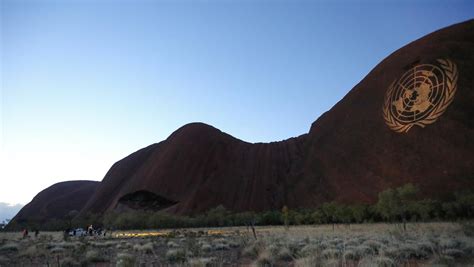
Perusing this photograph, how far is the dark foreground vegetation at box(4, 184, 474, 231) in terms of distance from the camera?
107ft

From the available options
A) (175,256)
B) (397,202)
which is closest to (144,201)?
(397,202)

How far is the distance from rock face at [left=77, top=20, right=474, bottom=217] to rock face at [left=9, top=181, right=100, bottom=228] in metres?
24.7

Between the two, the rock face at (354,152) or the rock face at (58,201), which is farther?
the rock face at (58,201)

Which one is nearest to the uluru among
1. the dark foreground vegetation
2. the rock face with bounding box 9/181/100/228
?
the dark foreground vegetation

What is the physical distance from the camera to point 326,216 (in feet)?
143

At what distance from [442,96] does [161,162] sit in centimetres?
5286

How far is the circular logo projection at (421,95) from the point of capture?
4550cm

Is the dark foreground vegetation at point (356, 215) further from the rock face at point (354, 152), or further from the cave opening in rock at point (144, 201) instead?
the cave opening in rock at point (144, 201)

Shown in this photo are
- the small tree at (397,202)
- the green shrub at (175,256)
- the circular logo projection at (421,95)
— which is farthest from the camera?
the circular logo projection at (421,95)

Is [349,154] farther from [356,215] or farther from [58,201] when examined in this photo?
[58,201]

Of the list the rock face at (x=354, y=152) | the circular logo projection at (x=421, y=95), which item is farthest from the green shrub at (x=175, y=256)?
the circular logo projection at (x=421, y=95)

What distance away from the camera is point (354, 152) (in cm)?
5616

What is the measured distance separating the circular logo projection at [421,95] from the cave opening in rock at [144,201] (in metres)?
A: 41.1

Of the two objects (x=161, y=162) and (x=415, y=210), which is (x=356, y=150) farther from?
(x=161, y=162)
